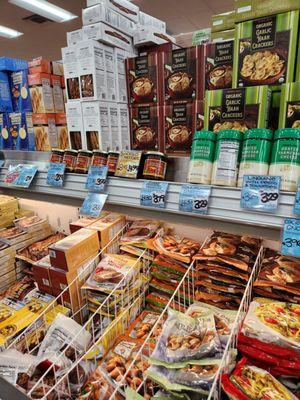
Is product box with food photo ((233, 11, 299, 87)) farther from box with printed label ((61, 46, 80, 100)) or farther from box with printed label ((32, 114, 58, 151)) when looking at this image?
box with printed label ((32, 114, 58, 151))

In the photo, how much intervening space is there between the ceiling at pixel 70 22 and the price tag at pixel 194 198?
20.0 ft

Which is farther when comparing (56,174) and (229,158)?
(56,174)

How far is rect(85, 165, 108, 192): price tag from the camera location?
974 millimetres

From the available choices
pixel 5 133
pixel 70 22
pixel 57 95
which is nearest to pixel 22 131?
pixel 5 133

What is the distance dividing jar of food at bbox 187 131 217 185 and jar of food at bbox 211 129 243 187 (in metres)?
0.03

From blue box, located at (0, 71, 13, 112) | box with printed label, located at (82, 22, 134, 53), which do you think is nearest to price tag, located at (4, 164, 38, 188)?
blue box, located at (0, 71, 13, 112)

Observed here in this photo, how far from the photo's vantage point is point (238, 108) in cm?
81

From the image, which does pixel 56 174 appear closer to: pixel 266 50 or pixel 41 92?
pixel 41 92

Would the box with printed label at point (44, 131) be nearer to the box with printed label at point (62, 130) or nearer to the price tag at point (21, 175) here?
the box with printed label at point (62, 130)

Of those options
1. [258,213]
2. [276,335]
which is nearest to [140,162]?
[258,213]

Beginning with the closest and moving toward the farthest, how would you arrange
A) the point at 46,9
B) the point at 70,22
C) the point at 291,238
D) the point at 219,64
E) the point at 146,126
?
the point at 291,238, the point at 219,64, the point at 146,126, the point at 46,9, the point at 70,22

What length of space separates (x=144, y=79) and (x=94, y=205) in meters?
0.63

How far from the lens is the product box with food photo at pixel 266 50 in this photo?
2.61 ft

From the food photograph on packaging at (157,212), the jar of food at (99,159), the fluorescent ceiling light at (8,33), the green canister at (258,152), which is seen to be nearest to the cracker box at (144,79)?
the food photograph on packaging at (157,212)
